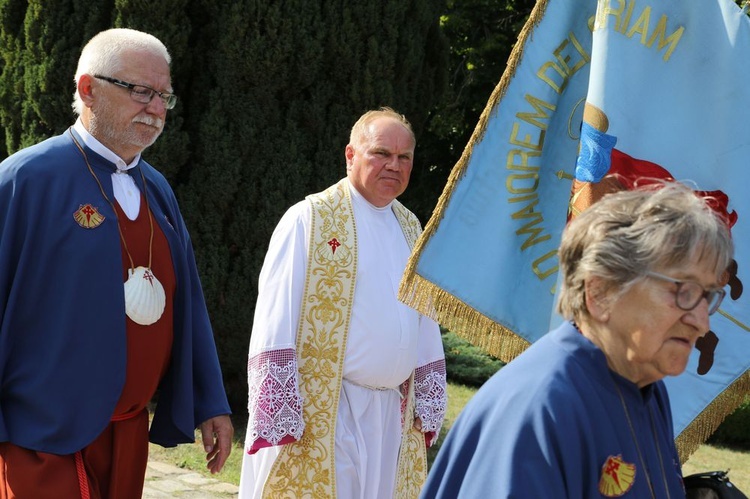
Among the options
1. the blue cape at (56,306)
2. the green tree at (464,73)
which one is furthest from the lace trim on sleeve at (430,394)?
the green tree at (464,73)

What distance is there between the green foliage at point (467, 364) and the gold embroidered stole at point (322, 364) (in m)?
7.23

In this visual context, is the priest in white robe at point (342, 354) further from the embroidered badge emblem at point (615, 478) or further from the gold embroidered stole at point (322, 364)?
the embroidered badge emblem at point (615, 478)

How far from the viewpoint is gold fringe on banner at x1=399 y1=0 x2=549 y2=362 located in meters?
3.73

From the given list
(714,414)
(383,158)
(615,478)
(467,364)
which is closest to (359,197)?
(383,158)

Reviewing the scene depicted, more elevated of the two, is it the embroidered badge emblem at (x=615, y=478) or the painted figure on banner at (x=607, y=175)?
the painted figure on banner at (x=607, y=175)

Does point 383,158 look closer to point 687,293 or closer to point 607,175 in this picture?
point 607,175

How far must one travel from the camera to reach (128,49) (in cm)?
376

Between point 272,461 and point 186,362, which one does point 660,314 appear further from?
point 272,461

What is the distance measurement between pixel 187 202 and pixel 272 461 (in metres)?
3.61

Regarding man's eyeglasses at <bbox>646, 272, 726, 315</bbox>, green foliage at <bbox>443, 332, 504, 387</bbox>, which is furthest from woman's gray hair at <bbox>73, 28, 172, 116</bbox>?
green foliage at <bbox>443, 332, 504, 387</bbox>

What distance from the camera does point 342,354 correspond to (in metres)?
4.57

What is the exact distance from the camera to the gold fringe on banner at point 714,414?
3.66 m

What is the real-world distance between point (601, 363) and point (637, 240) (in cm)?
28

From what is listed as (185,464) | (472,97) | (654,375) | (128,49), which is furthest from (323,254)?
(472,97)
